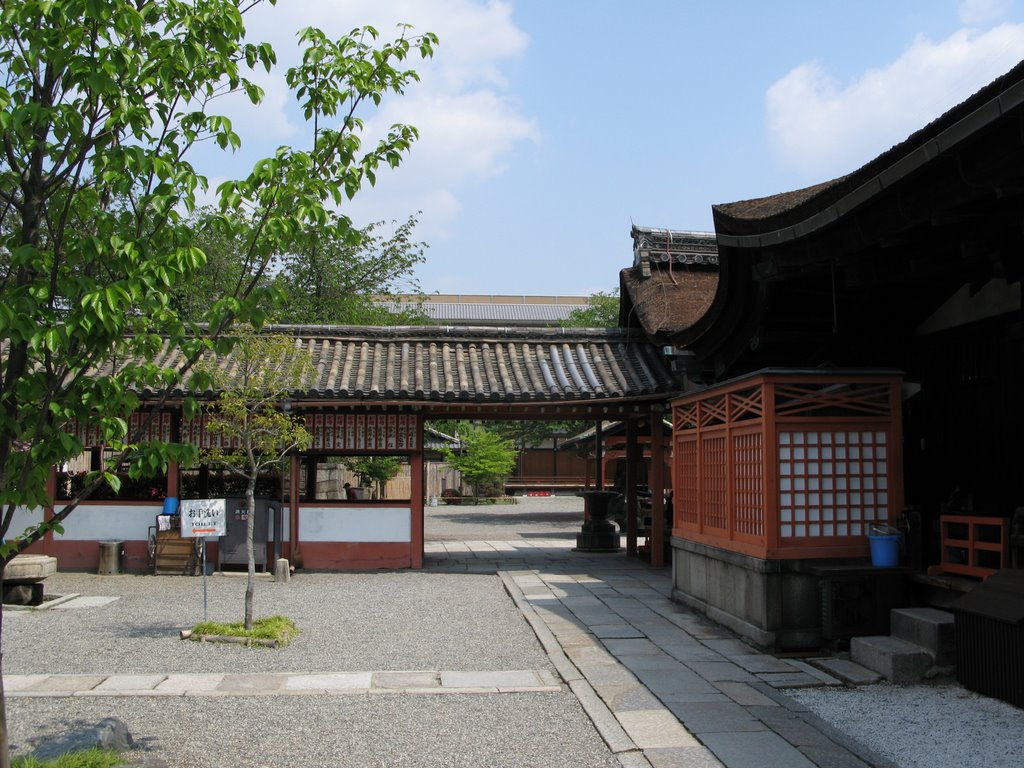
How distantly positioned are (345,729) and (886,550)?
4.91 m

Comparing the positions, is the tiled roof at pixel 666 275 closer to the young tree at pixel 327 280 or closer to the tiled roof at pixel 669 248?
the tiled roof at pixel 669 248

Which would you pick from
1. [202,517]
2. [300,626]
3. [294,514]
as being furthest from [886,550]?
[294,514]

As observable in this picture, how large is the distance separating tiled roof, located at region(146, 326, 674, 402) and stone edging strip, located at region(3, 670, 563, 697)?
6.90 m

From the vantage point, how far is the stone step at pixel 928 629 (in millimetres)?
6953

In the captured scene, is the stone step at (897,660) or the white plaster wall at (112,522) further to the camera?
the white plaster wall at (112,522)

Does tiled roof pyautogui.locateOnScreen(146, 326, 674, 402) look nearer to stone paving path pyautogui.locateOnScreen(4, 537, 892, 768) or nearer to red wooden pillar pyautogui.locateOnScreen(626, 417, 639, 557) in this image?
red wooden pillar pyautogui.locateOnScreen(626, 417, 639, 557)

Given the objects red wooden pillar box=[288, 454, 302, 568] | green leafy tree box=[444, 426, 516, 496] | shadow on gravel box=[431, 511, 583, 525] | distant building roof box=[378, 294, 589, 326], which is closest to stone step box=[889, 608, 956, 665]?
red wooden pillar box=[288, 454, 302, 568]

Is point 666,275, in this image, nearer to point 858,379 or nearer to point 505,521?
point 858,379

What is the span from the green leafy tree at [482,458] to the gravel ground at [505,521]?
5.32ft

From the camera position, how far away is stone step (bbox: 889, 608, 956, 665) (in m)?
6.95

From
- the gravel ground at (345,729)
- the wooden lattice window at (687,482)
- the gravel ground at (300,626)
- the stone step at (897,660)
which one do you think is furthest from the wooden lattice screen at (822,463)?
the gravel ground at (345,729)

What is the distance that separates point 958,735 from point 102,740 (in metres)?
5.15

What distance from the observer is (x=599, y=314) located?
32.3 metres

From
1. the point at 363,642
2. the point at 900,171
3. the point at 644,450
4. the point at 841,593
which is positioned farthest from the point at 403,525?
the point at 644,450
